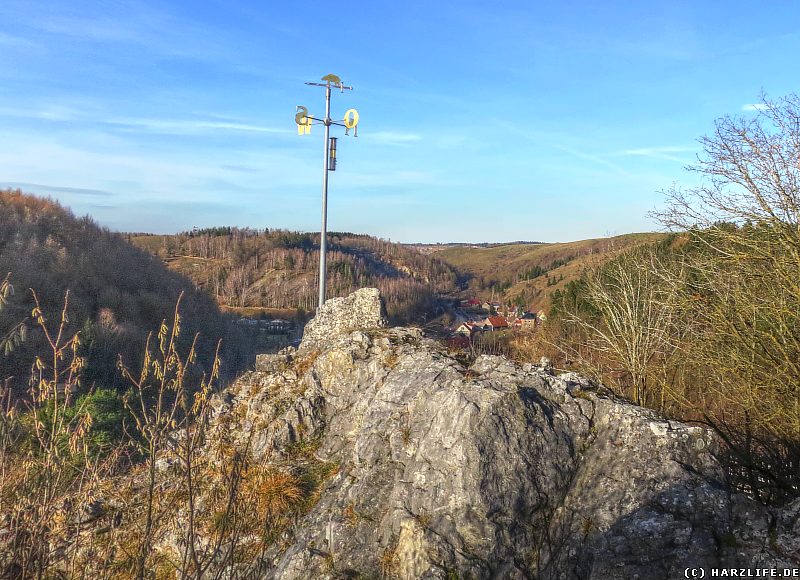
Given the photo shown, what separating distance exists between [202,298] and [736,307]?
45155 millimetres

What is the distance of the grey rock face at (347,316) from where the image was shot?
28.8 ft

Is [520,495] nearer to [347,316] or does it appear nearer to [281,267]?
[347,316]

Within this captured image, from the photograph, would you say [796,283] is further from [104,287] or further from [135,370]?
[104,287]

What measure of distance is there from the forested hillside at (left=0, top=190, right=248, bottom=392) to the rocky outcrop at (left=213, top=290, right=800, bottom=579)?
68.9 feet

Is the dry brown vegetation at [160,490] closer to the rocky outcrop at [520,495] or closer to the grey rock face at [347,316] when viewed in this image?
the rocky outcrop at [520,495]

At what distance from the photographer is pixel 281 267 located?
374 ft

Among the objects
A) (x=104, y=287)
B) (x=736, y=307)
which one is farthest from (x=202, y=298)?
(x=736, y=307)

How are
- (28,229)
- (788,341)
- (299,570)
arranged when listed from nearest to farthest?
(299,570) → (788,341) → (28,229)

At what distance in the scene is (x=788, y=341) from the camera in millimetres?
9289

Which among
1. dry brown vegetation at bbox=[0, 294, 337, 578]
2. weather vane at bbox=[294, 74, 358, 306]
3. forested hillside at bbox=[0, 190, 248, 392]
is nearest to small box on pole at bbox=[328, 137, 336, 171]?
weather vane at bbox=[294, 74, 358, 306]

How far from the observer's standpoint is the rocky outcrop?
3805 mm

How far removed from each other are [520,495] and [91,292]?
39185 mm

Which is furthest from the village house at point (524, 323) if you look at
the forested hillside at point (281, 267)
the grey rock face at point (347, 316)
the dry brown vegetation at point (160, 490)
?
the forested hillside at point (281, 267)

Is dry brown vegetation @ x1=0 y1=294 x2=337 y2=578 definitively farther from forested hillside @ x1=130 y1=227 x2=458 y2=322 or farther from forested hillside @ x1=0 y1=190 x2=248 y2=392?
forested hillside @ x1=130 y1=227 x2=458 y2=322
